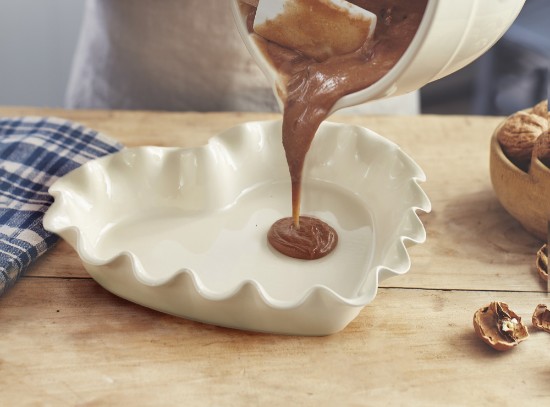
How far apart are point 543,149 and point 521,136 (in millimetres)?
51

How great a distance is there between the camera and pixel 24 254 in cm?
83

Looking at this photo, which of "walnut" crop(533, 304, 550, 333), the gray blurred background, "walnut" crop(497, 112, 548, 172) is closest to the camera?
"walnut" crop(533, 304, 550, 333)

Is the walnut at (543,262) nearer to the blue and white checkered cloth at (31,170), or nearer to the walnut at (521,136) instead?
the walnut at (521,136)

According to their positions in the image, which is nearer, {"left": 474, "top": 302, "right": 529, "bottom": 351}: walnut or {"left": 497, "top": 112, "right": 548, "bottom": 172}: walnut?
{"left": 474, "top": 302, "right": 529, "bottom": 351}: walnut

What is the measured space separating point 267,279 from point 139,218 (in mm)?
193

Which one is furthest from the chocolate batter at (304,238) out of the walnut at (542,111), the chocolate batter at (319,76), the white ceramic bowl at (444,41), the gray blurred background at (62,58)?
the gray blurred background at (62,58)

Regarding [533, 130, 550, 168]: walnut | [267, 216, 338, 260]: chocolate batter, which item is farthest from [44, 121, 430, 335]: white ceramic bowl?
[533, 130, 550, 168]: walnut

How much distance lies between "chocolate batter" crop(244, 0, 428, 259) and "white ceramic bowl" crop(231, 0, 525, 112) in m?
0.02

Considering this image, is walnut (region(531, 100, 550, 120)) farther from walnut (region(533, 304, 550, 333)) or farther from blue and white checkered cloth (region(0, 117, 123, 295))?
blue and white checkered cloth (region(0, 117, 123, 295))

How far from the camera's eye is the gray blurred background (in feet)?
5.88

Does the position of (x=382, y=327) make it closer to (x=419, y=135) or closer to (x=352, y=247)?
(x=352, y=247)

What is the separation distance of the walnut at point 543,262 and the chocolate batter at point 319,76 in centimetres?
23

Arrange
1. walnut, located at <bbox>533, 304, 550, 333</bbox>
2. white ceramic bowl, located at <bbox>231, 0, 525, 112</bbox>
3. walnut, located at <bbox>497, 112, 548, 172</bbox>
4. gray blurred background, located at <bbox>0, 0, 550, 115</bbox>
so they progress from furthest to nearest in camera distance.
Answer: gray blurred background, located at <bbox>0, 0, 550, 115</bbox> → walnut, located at <bbox>497, 112, 548, 172</bbox> → walnut, located at <bbox>533, 304, 550, 333</bbox> → white ceramic bowl, located at <bbox>231, 0, 525, 112</bbox>

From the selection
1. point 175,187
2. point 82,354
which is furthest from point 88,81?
point 82,354
